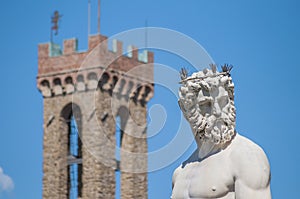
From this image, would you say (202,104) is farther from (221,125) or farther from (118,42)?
(118,42)

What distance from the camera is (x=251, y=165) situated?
388 cm

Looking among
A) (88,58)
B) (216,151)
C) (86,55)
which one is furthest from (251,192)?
(88,58)

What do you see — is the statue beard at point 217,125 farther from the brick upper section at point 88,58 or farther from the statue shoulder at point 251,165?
the brick upper section at point 88,58

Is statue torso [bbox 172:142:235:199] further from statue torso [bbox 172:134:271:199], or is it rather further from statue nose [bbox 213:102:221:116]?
statue nose [bbox 213:102:221:116]

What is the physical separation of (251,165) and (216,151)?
0.23 meters

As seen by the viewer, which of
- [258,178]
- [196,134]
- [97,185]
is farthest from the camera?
[97,185]

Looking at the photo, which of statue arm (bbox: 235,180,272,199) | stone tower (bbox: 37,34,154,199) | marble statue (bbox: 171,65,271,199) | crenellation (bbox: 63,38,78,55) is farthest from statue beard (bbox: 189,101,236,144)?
crenellation (bbox: 63,38,78,55)

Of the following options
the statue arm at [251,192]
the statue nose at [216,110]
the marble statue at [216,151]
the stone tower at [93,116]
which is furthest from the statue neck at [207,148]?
the stone tower at [93,116]

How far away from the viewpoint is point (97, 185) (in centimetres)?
3638

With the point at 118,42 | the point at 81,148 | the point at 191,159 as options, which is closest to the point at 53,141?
the point at 81,148

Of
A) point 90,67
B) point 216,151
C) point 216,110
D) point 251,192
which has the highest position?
point 90,67

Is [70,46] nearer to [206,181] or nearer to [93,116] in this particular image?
A: [93,116]

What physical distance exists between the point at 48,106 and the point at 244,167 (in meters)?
34.2

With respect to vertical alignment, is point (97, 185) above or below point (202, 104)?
above
